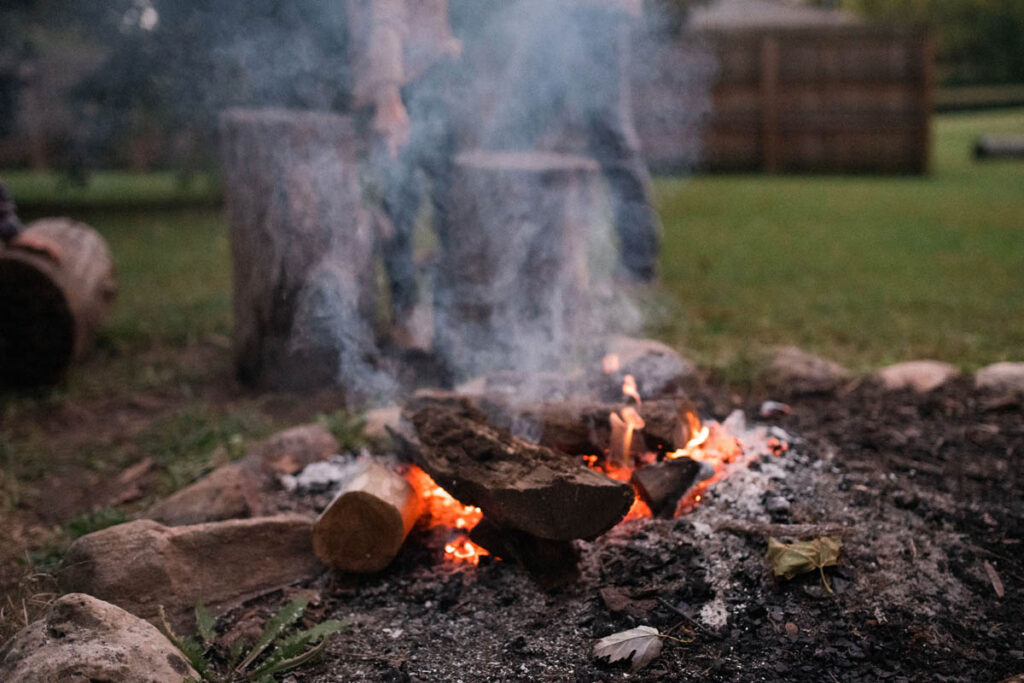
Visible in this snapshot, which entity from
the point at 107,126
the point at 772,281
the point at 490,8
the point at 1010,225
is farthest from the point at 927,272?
the point at 107,126

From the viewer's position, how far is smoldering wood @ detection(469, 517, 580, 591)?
2453 mm

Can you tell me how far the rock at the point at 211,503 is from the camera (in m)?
2.90

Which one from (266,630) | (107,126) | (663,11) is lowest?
(266,630)

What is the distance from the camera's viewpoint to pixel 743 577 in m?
2.40

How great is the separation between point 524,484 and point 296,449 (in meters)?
1.35

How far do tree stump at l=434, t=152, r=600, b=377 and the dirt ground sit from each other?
155 cm

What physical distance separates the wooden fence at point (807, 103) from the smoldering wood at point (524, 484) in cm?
1064

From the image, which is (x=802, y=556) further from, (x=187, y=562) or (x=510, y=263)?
(x=510, y=263)

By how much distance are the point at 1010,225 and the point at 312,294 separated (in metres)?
7.38

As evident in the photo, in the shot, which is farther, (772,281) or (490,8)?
(772,281)

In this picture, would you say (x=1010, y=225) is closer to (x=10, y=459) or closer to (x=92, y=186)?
(x=10, y=459)

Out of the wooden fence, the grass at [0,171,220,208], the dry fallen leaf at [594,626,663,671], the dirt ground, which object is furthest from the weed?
the wooden fence

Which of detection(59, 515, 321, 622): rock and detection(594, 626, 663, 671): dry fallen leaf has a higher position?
detection(59, 515, 321, 622): rock

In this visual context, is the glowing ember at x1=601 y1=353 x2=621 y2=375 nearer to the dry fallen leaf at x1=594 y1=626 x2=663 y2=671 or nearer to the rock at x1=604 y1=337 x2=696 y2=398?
the rock at x1=604 y1=337 x2=696 y2=398
